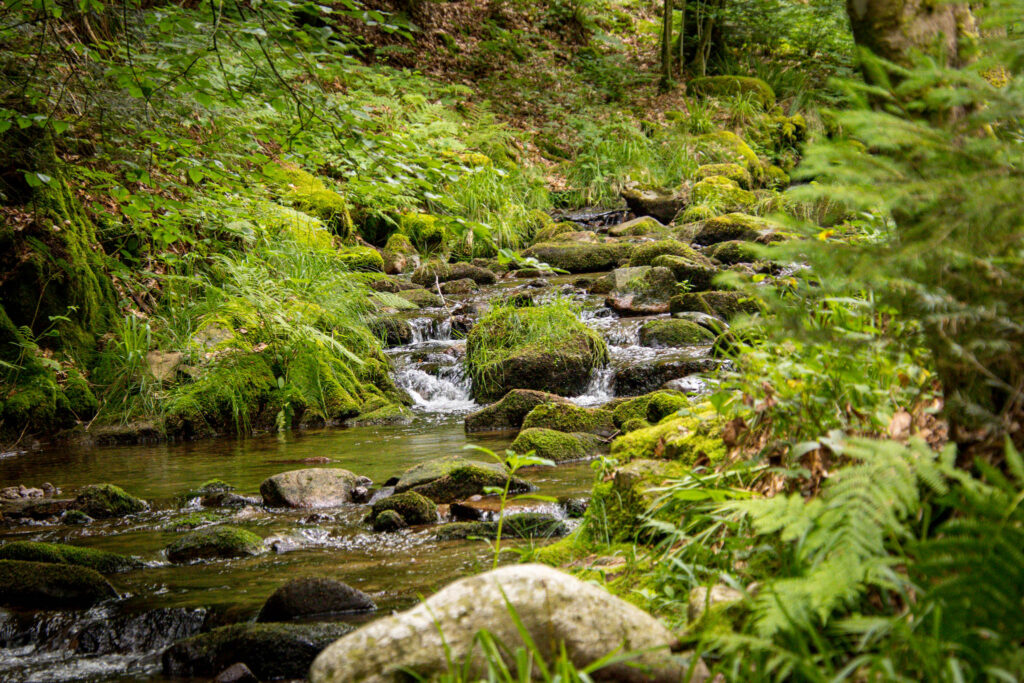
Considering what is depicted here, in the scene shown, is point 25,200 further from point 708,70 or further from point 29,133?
point 708,70

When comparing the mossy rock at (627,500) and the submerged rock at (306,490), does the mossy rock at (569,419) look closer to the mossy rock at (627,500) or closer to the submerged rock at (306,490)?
the submerged rock at (306,490)

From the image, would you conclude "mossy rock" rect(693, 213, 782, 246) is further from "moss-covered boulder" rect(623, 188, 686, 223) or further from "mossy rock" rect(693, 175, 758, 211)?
"moss-covered boulder" rect(623, 188, 686, 223)

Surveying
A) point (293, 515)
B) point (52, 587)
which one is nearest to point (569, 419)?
point (293, 515)

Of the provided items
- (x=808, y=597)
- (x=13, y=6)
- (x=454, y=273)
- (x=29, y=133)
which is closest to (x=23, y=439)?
(x=29, y=133)

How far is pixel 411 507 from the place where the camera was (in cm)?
426

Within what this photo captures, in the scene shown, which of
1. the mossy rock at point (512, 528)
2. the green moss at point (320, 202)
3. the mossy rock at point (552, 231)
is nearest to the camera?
the mossy rock at point (512, 528)

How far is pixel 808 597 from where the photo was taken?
4.91 ft

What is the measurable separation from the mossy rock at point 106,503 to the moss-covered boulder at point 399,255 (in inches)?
301

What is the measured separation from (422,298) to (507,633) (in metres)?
9.07

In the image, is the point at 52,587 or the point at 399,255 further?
the point at 399,255

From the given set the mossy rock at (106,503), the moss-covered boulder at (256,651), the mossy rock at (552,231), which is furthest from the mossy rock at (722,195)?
the moss-covered boulder at (256,651)

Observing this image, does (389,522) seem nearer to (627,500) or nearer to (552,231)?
(627,500)

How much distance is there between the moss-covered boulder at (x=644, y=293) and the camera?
973 centimetres

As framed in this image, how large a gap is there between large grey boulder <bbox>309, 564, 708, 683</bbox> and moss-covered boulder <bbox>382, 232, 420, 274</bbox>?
1073 centimetres
